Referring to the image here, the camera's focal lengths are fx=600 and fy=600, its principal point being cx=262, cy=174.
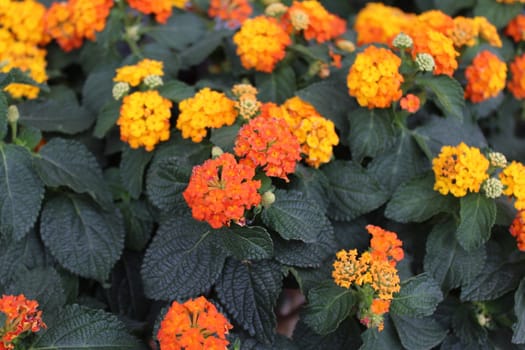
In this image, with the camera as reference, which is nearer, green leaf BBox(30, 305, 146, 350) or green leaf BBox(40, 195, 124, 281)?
green leaf BBox(30, 305, 146, 350)

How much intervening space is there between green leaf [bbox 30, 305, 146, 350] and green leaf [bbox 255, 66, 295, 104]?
0.81m

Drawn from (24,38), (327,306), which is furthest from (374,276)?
(24,38)

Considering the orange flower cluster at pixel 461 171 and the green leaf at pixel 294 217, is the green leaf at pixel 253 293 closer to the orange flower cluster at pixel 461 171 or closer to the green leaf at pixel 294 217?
the green leaf at pixel 294 217

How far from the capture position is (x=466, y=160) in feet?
4.92

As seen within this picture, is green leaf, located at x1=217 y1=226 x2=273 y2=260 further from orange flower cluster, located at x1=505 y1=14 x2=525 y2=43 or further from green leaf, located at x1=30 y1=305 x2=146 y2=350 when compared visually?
orange flower cluster, located at x1=505 y1=14 x2=525 y2=43

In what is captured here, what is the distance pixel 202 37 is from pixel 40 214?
2.81 feet

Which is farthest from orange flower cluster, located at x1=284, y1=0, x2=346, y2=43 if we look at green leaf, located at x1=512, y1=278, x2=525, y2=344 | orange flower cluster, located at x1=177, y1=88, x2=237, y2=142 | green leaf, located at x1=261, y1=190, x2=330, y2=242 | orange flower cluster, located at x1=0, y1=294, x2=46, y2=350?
orange flower cluster, located at x1=0, y1=294, x2=46, y2=350

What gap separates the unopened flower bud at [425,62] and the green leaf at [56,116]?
102 cm

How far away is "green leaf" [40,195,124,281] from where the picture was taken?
162 centimetres

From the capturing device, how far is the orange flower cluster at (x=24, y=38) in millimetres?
1938

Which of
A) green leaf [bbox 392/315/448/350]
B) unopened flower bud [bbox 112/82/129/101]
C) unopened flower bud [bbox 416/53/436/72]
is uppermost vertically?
unopened flower bud [bbox 416/53/436/72]

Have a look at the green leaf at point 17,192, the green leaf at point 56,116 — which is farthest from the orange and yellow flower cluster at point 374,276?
the green leaf at point 56,116

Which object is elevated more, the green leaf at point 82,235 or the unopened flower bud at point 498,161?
the unopened flower bud at point 498,161

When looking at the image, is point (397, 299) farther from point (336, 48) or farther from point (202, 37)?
point (202, 37)
